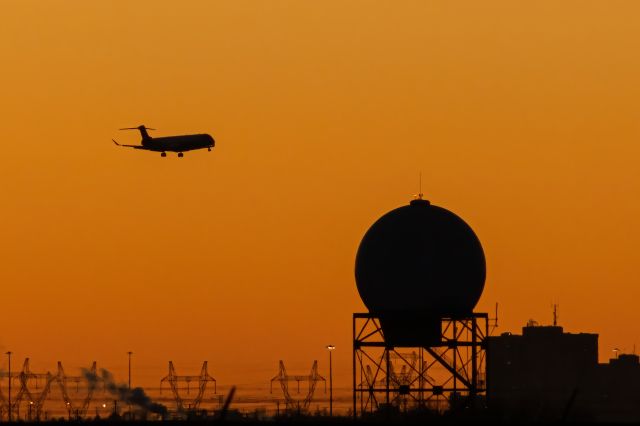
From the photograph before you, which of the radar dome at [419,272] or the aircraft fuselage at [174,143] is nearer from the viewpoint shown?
the radar dome at [419,272]

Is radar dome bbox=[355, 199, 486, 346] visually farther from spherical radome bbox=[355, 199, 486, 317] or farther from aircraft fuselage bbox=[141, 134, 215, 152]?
aircraft fuselage bbox=[141, 134, 215, 152]

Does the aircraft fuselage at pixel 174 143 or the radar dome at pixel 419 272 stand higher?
the aircraft fuselage at pixel 174 143

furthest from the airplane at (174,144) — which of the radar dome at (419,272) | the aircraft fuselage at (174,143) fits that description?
the radar dome at (419,272)

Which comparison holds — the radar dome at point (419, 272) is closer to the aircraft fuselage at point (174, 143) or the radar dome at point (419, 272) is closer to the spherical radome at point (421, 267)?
the spherical radome at point (421, 267)

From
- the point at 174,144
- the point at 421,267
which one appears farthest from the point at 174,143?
the point at 421,267

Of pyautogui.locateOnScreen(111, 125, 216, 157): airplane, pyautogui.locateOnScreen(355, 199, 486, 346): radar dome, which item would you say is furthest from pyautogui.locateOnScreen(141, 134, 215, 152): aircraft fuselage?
pyautogui.locateOnScreen(355, 199, 486, 346): radar dome

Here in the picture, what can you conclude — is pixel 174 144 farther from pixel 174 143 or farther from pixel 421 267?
pixel 421 267

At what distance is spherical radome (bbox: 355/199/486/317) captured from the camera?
155000mm

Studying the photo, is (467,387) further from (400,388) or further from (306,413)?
(306,413)

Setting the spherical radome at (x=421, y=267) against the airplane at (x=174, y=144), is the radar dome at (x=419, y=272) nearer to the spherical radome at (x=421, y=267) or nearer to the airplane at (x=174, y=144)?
the spherical radome at (x=421, y=267)

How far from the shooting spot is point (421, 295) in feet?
509

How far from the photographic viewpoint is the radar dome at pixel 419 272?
155 metres

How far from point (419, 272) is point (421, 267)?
383 millimetres

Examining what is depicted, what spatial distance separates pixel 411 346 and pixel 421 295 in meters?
4.65
